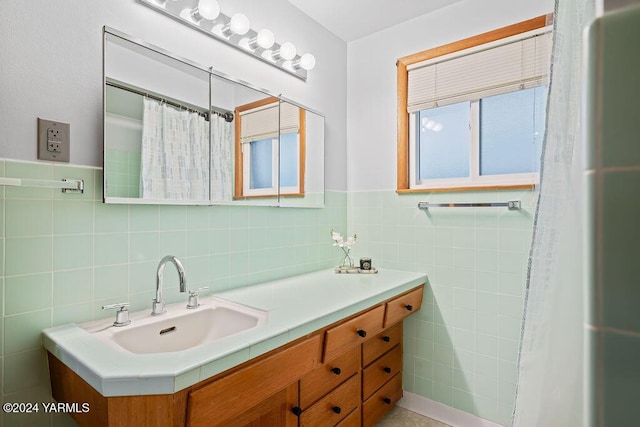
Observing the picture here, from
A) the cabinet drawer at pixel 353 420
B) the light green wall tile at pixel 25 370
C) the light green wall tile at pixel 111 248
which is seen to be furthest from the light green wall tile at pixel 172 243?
the cabinet drawer at pixel 353 420

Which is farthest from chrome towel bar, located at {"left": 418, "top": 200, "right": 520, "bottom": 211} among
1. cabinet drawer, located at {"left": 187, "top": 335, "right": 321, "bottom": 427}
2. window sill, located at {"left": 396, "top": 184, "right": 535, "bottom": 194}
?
cabinet drawer, located at {"left": 187, "top": 335, "right": 321, "bottom": 427}

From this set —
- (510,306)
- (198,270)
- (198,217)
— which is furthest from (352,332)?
(510,306)

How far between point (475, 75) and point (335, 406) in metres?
1.95

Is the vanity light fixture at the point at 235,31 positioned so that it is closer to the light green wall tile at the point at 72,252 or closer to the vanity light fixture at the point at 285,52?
the vanity light fixture at the point at 285,52

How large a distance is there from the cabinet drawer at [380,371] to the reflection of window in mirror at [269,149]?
3.59 feet

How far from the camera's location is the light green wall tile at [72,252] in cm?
119

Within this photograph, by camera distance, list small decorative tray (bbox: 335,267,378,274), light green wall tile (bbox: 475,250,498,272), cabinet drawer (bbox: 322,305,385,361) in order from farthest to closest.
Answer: small decorative tray (bbox: 335,267,378,274) < light green wall tile (bbox: 475,250,498,272) < cabinet drawer (bbox: 322,305,385,361)

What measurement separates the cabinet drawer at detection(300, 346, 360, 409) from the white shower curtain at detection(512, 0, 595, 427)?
0.84 metres

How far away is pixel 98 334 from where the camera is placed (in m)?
1.17

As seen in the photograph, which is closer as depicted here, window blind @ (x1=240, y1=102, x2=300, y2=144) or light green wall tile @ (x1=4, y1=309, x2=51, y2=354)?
light green wall tile @ (x1=4, y1=309, x2=51, y2=354)

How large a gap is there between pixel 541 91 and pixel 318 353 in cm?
118

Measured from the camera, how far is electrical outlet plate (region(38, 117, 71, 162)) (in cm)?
116

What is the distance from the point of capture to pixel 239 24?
5.65ft

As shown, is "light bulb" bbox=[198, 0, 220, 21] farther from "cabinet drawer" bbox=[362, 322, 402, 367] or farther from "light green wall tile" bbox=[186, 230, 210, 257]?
"cabinet drawer" bbox=[362, 322, 402, 367]
